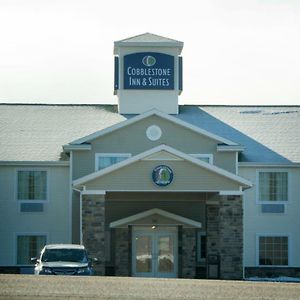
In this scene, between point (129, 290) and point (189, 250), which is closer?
point (129, 290)

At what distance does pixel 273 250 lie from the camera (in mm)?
43844

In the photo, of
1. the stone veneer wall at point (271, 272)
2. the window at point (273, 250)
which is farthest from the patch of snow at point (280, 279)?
the window at point (273, 250)

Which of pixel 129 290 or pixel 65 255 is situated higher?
pixel 65 255

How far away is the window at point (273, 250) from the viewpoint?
43781mm

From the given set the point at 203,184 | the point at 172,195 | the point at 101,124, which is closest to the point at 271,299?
the point at 203,184

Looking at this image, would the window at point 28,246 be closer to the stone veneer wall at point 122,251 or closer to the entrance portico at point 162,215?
the entrance portico at point 162,215

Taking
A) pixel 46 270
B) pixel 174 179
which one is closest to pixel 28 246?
pixel 174 179

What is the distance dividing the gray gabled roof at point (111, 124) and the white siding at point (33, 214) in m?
0.80

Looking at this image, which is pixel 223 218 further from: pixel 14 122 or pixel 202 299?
pixel 202 299

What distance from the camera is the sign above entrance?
3794 centimetres

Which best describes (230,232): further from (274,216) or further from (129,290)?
(129,290)

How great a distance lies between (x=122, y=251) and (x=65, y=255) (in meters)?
9.70

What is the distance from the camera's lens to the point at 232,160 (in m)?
43.1

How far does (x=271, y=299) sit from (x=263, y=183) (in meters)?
21.5
